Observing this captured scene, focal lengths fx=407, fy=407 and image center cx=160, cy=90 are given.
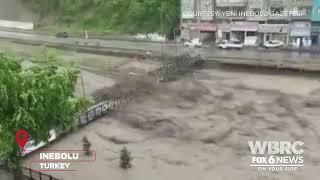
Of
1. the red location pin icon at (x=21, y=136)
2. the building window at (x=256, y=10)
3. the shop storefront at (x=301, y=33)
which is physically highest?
the building window at (x=256, y=10)

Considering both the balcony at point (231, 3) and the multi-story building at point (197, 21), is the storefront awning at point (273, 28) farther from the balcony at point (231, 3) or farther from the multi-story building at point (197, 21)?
the multi-story building at point (197, 21)

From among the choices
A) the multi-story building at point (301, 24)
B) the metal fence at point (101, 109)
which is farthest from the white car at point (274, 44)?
the metal fence at point (101, 109)

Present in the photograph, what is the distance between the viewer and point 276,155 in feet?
84.6

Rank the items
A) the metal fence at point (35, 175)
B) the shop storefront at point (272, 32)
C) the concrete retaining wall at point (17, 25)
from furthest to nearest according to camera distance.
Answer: the concrete retaining wall at point (17, 25) < the shop storefront at point (272, 32) < the metal fence at point (35, 175)

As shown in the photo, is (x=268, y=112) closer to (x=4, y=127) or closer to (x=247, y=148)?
(x=247, y=148)

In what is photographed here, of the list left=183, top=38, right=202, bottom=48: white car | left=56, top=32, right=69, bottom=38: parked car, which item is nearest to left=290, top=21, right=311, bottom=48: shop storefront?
left=183, top=38, right=202, bottom=48: white car

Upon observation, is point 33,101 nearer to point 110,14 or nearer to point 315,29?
point 315,29

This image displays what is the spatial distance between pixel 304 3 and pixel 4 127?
45.9 meters

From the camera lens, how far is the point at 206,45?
5766 centimetres

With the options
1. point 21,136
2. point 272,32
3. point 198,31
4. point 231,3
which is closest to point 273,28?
point 272,32

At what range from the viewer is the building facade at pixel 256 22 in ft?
173

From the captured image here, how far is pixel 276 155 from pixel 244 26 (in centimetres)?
3310

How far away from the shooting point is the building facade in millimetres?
52719

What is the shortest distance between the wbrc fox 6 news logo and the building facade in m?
29.0
